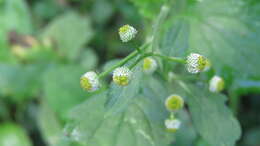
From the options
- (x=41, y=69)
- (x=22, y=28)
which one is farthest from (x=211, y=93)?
(x=22, y=28)

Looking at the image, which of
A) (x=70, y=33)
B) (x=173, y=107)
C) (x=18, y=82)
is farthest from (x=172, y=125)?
(x=70, y=33)

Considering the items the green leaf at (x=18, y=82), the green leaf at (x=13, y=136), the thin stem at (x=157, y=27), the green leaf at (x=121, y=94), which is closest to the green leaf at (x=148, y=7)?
the thin stem at (x=157, y=27)

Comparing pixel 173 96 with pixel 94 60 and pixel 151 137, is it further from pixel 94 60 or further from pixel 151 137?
pixel 94 60

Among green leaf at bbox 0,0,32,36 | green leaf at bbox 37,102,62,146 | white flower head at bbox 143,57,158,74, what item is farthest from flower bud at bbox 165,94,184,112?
green leaf at bbox 0,0,32,36

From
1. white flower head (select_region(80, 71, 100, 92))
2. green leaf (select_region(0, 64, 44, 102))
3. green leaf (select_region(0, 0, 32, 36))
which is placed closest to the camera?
white flower head (select_region(80, 71, 100, 92))

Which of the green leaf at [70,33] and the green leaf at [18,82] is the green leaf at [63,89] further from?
the green leaf at [70,33]

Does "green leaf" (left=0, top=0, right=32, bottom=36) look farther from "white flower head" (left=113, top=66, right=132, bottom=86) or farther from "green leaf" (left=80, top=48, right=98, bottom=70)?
"white flower head" (left=113, top=66, right=132, bottom=86)
